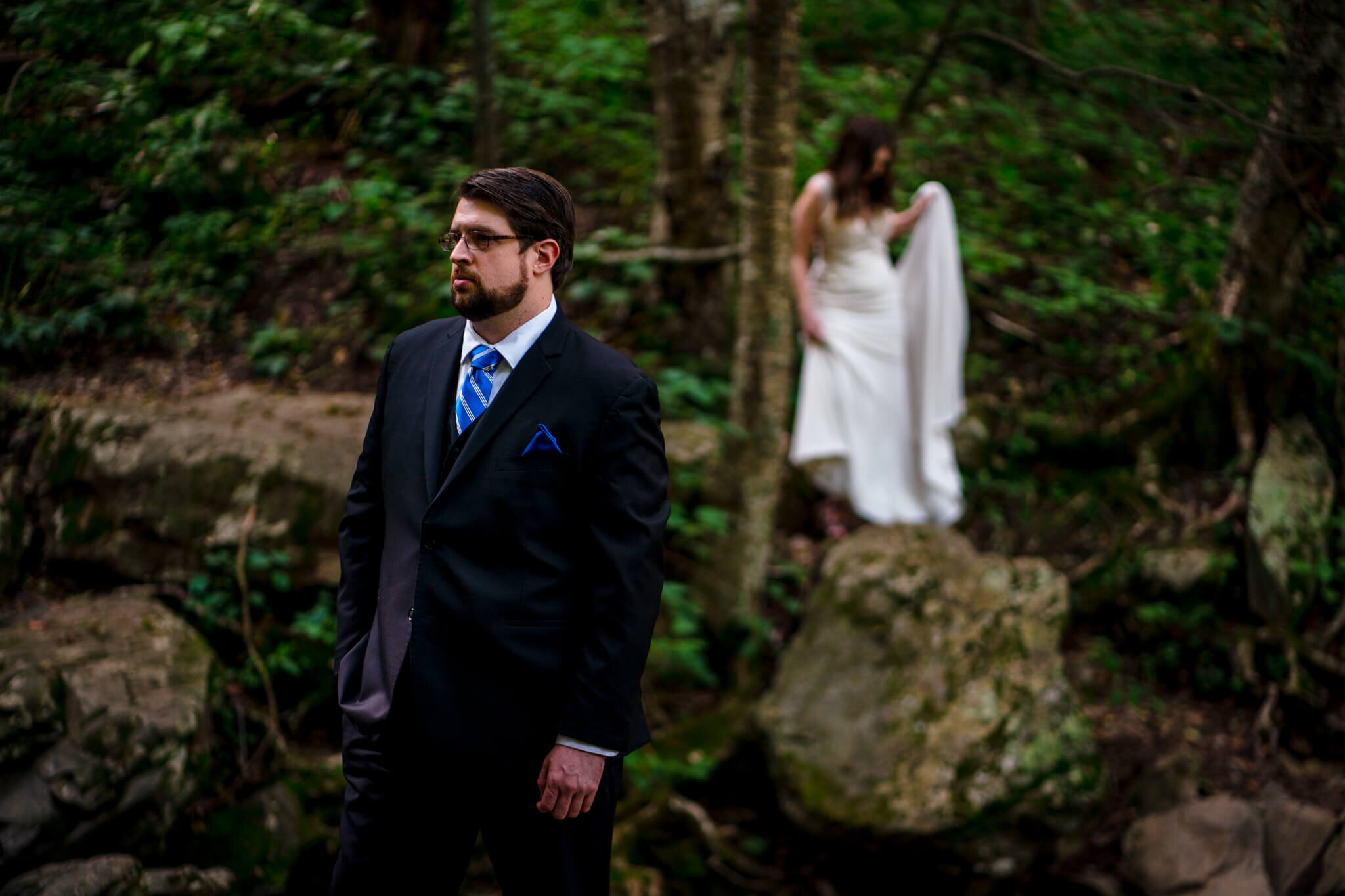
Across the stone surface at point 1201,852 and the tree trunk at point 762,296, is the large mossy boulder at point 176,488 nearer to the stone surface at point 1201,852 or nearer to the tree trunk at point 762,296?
the tree trunk at point 762,296

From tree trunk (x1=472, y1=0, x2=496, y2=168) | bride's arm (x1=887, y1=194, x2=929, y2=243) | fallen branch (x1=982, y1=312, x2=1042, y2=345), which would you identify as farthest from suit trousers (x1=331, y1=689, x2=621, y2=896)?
fallen branch (x1=982, y1=312, x2=1042, y2=345)

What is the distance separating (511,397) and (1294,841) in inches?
145

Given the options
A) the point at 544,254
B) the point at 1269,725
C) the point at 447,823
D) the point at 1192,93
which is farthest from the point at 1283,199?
the point at 447,823

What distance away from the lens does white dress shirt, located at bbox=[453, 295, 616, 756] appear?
1.91m

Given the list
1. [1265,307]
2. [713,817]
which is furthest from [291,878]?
[1265,307]

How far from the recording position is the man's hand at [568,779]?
1.85 m

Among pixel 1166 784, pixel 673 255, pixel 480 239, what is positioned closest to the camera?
pixel 480 239

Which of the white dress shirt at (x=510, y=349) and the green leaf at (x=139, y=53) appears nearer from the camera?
the white dress shirt at (x=510, y=349)

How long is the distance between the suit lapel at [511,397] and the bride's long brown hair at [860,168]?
308 centimetres

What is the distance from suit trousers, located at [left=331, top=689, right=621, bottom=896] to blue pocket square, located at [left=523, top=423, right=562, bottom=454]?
625 mm

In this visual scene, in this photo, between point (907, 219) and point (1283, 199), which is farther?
point (907, 219)

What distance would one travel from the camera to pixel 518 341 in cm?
192

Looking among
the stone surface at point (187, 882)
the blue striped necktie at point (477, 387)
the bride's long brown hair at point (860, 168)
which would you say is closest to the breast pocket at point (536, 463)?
the blue striped necktie at point (477, 387)

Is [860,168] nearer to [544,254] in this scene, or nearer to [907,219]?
[907,219]
